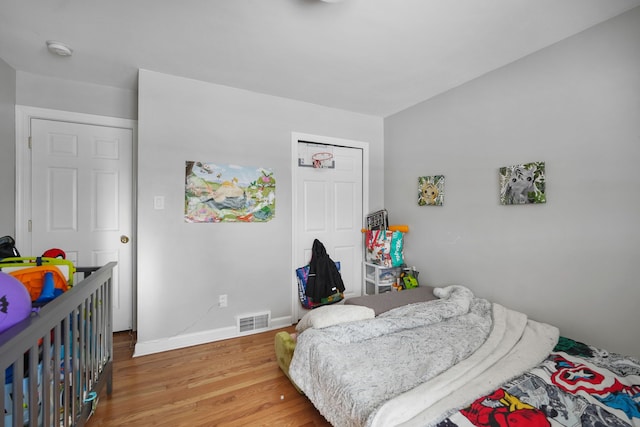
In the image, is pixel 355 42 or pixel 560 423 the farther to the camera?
pixel 355 42

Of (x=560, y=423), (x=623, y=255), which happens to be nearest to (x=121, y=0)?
(x=560, y=423)

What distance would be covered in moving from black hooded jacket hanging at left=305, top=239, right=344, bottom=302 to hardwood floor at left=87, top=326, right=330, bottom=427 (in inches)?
28.8

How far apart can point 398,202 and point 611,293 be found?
1937 millimetres

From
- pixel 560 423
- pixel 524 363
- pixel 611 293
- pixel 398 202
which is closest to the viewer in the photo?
pixel 560 423

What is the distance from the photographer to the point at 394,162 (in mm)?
3387

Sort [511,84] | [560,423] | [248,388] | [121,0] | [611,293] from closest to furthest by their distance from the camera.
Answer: [560,423], [121,0], [611,293], [248,388], [511,84]

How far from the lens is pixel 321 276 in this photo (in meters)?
2.99

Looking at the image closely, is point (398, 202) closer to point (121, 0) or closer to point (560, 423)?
point (560, 423)

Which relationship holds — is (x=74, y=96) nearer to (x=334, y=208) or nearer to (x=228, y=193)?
(x=228, y=193)

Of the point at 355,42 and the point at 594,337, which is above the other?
the point at 355,42

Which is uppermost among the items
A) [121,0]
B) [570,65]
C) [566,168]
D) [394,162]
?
[121,0]

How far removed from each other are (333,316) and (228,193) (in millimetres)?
1563

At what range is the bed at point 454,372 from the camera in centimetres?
110

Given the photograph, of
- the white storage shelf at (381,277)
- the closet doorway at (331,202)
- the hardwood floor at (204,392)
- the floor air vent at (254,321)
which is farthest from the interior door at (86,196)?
the white storage shelf at (381,277)
